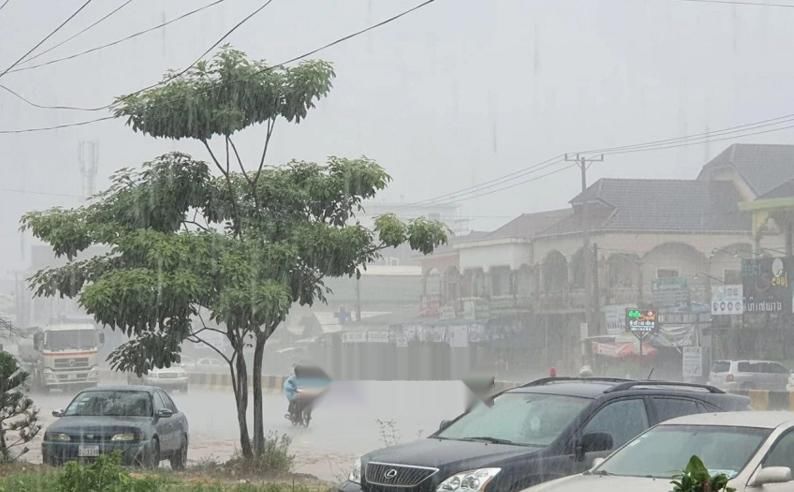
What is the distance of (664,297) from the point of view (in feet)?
168

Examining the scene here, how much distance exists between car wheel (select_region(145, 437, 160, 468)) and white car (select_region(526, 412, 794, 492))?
9.35m

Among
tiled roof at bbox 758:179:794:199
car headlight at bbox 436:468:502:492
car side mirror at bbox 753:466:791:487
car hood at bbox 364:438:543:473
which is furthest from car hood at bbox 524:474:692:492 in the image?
tiled roof at bbox 758:179:794:199

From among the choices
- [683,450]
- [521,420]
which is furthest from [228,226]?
[683,450]

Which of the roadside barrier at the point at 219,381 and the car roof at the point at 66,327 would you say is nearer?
the car roof at the point at 66,327

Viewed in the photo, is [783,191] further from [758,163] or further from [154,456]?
[154,456]

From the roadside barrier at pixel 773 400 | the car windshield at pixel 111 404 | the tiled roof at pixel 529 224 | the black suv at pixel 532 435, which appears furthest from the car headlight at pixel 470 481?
the tiled roof at pixel 529 224

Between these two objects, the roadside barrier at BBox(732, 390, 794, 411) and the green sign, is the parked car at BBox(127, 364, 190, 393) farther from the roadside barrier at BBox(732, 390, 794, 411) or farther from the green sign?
the roadside barrier at BBox(732, 390, 794, 411)

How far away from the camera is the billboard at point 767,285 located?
45312 millimetres

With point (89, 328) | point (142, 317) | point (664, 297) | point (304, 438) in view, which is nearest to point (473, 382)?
point (142, 317)

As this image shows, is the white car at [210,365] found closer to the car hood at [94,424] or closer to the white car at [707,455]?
the car hood at [94,424]

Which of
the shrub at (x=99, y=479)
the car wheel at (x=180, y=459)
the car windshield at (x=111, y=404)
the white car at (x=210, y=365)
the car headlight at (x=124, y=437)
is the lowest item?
the white car at (x=210, y=365)

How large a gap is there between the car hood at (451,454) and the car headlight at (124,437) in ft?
22.7

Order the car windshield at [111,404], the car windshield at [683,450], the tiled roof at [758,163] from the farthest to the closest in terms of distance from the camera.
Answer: the tiled roof at [758,163] → the car windshield at [111,404] → the car windshield at [683,450]

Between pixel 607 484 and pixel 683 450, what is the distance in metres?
0.80
